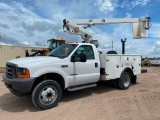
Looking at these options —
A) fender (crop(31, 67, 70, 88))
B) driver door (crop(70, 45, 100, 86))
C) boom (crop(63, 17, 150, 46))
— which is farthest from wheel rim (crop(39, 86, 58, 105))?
boom (crop(63, 17, 150, 46))

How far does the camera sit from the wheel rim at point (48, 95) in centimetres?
563

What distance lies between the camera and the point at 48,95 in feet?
18.9

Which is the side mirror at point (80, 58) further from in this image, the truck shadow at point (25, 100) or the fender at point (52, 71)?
the truck shadow at point (25, 100)

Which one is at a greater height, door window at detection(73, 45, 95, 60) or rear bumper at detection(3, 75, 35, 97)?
door window at detection(73, 45, 95, 60)

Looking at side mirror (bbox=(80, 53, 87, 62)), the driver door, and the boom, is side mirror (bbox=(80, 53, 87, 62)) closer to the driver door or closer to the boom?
the driver door

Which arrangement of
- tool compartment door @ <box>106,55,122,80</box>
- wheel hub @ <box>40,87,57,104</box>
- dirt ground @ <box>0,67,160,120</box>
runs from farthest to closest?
tool compartment door @ <box>106,55,122,80</box>, wheel hub @ <box>40,87,57,104</box>, dirt ground @ <box>0,67,160,120</box>

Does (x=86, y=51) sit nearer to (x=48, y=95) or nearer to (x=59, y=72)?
(x=59, y=72)

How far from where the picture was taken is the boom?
10.6 metres

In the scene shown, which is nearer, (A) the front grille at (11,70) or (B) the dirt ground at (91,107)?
(B) the dirt ground at (91,107)

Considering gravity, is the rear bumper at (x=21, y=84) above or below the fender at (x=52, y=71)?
below

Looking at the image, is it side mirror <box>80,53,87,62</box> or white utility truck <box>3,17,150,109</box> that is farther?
side mirror <box>80,53,87,62</box>

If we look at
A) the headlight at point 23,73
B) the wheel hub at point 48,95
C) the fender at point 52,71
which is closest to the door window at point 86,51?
the fender at point 52,71

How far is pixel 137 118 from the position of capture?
4914 millimetres

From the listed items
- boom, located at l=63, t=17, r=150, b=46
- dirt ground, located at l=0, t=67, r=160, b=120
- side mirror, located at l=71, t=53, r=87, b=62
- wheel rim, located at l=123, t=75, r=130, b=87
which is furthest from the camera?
boom, located at l=63, t=17, r=150, b=46
